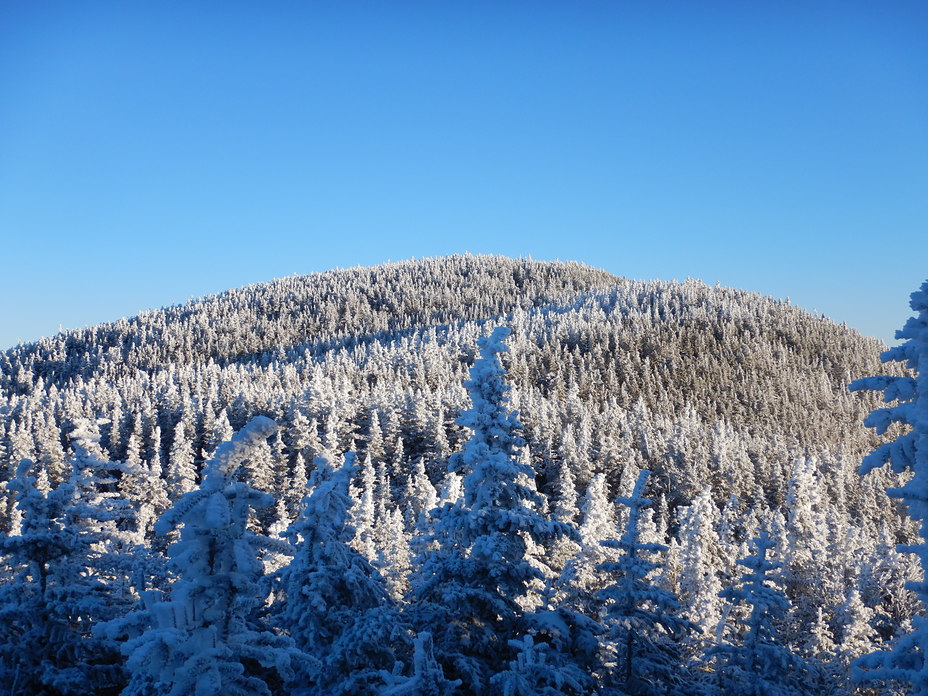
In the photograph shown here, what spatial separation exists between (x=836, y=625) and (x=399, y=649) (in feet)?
112

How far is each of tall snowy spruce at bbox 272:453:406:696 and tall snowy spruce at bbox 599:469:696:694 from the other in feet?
17.3

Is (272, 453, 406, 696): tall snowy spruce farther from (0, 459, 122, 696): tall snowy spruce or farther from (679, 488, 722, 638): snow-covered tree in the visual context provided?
(679, 488, 722, 638): snow-covered tree

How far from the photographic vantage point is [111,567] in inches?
599

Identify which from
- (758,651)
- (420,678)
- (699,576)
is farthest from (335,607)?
(699,576)

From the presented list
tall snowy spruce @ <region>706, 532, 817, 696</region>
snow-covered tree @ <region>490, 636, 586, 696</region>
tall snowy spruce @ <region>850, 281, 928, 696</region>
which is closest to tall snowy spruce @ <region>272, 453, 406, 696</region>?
snow-covered tree @ <region>490, 636, 586, 696</region>

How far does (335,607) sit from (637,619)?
7.05m

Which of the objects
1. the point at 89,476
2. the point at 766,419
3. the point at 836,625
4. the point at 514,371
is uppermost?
the point at 514,371

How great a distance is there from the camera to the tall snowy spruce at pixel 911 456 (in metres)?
8.73

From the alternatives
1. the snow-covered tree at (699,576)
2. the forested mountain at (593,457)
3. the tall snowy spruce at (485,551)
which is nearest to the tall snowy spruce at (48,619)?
the forested mountain at (593,457)

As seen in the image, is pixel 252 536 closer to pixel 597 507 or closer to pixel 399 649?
pixel 399 649

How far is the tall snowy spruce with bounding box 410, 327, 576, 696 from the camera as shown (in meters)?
12.5

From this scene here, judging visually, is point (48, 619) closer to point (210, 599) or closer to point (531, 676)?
point (210, 599)

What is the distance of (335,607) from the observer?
12.6m

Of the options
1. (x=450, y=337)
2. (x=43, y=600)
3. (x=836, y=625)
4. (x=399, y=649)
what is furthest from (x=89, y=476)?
(x=450, y=337)
